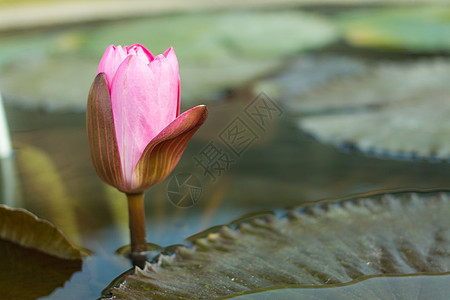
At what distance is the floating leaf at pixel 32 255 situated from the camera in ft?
2.07

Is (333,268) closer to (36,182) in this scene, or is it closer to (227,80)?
(36,182)

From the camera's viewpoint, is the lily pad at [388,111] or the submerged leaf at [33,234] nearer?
the submerged leaf at [33,234]

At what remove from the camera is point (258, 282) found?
553 millimetres

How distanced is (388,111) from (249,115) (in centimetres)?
36

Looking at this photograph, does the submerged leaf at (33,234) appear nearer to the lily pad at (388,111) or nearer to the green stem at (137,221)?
the green stem at (137,221)

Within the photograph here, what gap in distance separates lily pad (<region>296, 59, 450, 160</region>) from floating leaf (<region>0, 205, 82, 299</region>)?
0.64 m

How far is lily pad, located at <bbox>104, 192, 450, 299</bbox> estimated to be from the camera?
55 centimetres

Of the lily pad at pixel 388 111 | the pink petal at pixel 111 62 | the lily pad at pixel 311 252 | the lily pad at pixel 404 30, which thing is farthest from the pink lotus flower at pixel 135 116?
the lily pad at pixel 404 30

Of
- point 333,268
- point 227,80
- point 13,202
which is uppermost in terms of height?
point 227,80

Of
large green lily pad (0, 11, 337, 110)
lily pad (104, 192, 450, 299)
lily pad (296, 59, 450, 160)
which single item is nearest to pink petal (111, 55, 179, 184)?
lily pad (104, 192, 450, 299)

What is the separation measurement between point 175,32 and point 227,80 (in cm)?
61

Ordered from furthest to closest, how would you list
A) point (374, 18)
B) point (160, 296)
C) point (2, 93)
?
point (374, 18), point (2, 93), point (160, 296)

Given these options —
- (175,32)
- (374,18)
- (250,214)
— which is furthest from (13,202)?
(374,18)

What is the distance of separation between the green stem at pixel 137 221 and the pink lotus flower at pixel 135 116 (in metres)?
0.05
